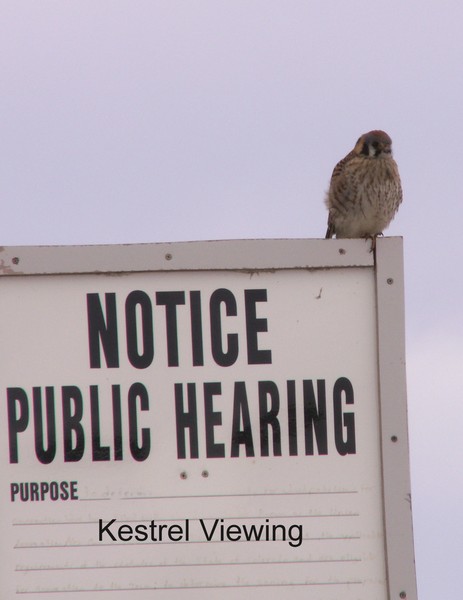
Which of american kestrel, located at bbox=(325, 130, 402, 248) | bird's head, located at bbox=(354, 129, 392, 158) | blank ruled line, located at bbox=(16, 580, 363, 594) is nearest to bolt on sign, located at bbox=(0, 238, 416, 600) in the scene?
blank ruled line, located at bbox=(16, 580, 363, 594)

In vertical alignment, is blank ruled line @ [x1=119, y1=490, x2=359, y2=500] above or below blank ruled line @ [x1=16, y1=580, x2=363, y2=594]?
above

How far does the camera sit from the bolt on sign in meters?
2.99

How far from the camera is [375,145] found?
657 centimetres

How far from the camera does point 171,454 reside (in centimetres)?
Result: 300

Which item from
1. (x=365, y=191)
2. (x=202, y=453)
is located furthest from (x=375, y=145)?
(x=202, y=453)

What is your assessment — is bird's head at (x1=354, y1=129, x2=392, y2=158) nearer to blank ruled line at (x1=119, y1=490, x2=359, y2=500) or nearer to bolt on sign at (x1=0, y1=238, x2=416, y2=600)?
bolt on sign at (x1=0, y1=238, x2=416, y2=600)

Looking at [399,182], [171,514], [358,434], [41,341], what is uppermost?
[399,182]

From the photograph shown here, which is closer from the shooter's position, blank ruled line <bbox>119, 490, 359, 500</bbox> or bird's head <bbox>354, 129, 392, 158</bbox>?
blank ruled line <bbox>119, 490, 359, 500</bbox>

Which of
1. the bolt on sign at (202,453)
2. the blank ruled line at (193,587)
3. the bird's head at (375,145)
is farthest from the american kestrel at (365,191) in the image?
the blank ruled line at (193,587)

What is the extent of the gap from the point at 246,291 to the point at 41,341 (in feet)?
1.74

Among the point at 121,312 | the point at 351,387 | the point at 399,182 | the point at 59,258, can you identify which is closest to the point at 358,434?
the point at 351,387

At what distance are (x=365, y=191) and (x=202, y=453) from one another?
346 centimetres

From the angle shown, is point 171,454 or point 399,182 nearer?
point 171,454

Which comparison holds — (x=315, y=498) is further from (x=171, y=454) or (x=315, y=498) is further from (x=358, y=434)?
(x=171, y=454)
